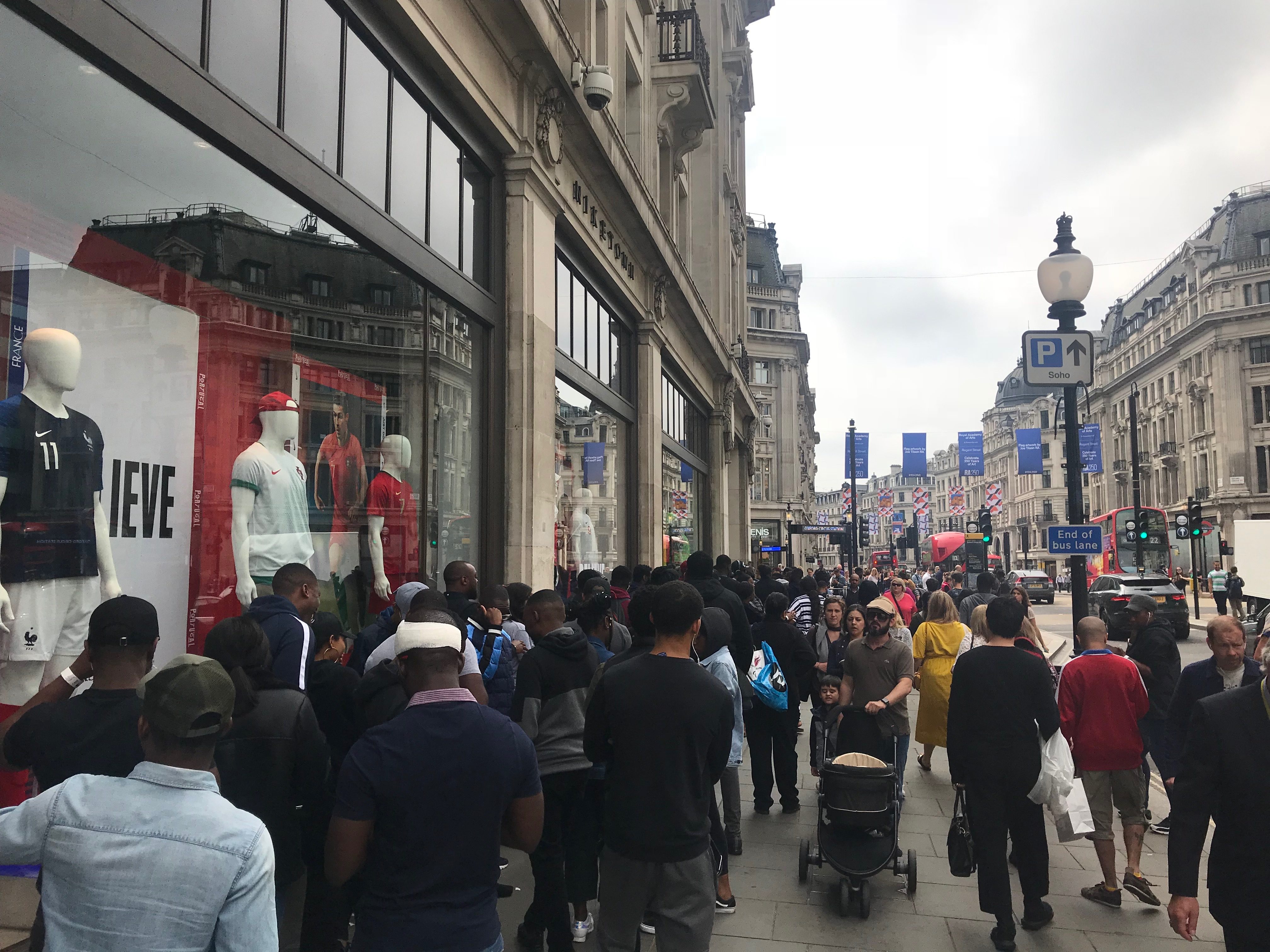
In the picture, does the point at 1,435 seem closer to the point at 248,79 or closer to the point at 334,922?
the point at 334,922

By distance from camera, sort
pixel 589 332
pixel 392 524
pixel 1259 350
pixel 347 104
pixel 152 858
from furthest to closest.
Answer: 1. pixel 1259 350
2. pixel 589 332
3. pixel 392 524
4. pixel 347 104
5. pixel 152 858

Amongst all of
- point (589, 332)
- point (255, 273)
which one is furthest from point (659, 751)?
point (589, 332)

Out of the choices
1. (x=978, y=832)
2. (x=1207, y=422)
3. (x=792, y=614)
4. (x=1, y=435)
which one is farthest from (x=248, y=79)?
(x=1207, y=422)

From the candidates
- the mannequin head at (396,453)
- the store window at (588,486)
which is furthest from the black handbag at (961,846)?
the store window at (588,486)

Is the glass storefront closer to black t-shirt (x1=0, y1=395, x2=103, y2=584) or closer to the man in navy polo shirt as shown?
black t-shirt (x1=0, y1=395, x2=103, y2=584)

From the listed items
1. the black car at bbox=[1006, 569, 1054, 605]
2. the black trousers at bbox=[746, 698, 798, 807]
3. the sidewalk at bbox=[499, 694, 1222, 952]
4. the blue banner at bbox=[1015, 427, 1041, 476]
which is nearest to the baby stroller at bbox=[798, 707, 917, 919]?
the sidewalk at bbox=[499, 694, 1222, 952]

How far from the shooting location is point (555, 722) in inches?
199

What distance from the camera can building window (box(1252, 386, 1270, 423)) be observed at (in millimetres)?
67500

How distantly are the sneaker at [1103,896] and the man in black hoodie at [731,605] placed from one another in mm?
2882

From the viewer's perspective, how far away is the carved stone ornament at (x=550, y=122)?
1105cm

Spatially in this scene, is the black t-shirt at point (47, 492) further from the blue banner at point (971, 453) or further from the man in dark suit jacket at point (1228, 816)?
the blue banner at point (971, 453)

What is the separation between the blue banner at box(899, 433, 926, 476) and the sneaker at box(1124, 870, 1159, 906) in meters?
48.2

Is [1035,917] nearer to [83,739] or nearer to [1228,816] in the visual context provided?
[1228,816]

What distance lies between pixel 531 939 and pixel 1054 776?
333 centimetres
